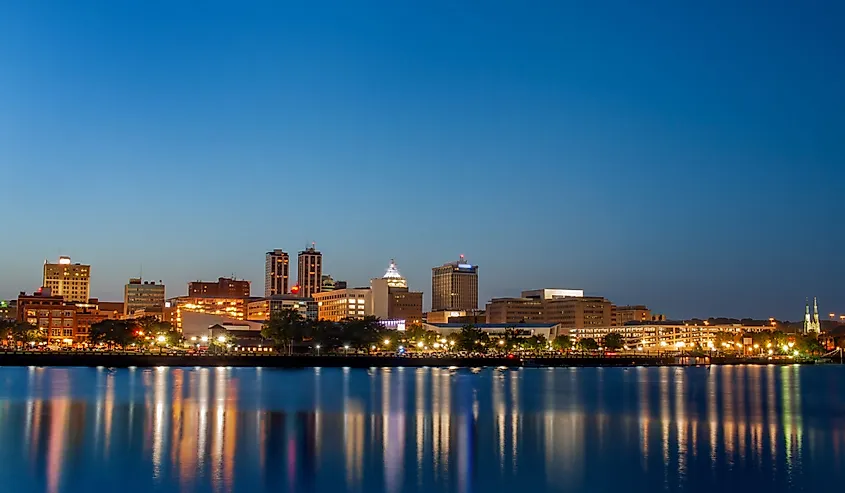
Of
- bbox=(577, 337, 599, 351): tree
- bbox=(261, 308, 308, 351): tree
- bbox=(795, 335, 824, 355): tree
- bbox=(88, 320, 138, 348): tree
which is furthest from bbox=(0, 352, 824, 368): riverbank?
bbox=(795, 335, 824, 355): tree

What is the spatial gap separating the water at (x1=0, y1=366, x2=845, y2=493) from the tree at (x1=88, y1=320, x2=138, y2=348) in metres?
73.7

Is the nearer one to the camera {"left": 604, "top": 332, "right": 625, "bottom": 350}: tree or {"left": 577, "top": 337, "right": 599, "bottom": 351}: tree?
{"left": 577, "top": 337, "right": 599, "bottom": 351}: tree

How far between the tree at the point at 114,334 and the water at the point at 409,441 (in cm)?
7372

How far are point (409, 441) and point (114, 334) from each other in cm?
11309

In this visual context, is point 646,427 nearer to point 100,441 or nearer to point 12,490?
point 100,441

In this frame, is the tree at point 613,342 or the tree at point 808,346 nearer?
the tree at point 613,342

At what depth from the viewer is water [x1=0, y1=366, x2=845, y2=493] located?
31594 mm

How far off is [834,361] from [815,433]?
543 ft

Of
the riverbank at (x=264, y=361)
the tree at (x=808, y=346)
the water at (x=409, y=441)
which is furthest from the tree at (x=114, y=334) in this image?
the tree at (x=808, y=346)

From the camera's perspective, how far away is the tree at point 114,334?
14450cm

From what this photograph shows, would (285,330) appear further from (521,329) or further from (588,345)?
(521,329)

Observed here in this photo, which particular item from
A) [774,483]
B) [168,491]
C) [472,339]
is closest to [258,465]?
[168,491]

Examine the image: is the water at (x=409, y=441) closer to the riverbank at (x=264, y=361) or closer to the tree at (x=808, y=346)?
the riverbank at (x=264, y=361)

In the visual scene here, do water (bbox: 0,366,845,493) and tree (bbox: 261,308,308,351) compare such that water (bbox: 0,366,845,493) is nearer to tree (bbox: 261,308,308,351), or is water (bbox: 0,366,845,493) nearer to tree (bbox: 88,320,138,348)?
tree (bbox: 261,308,308,351)
